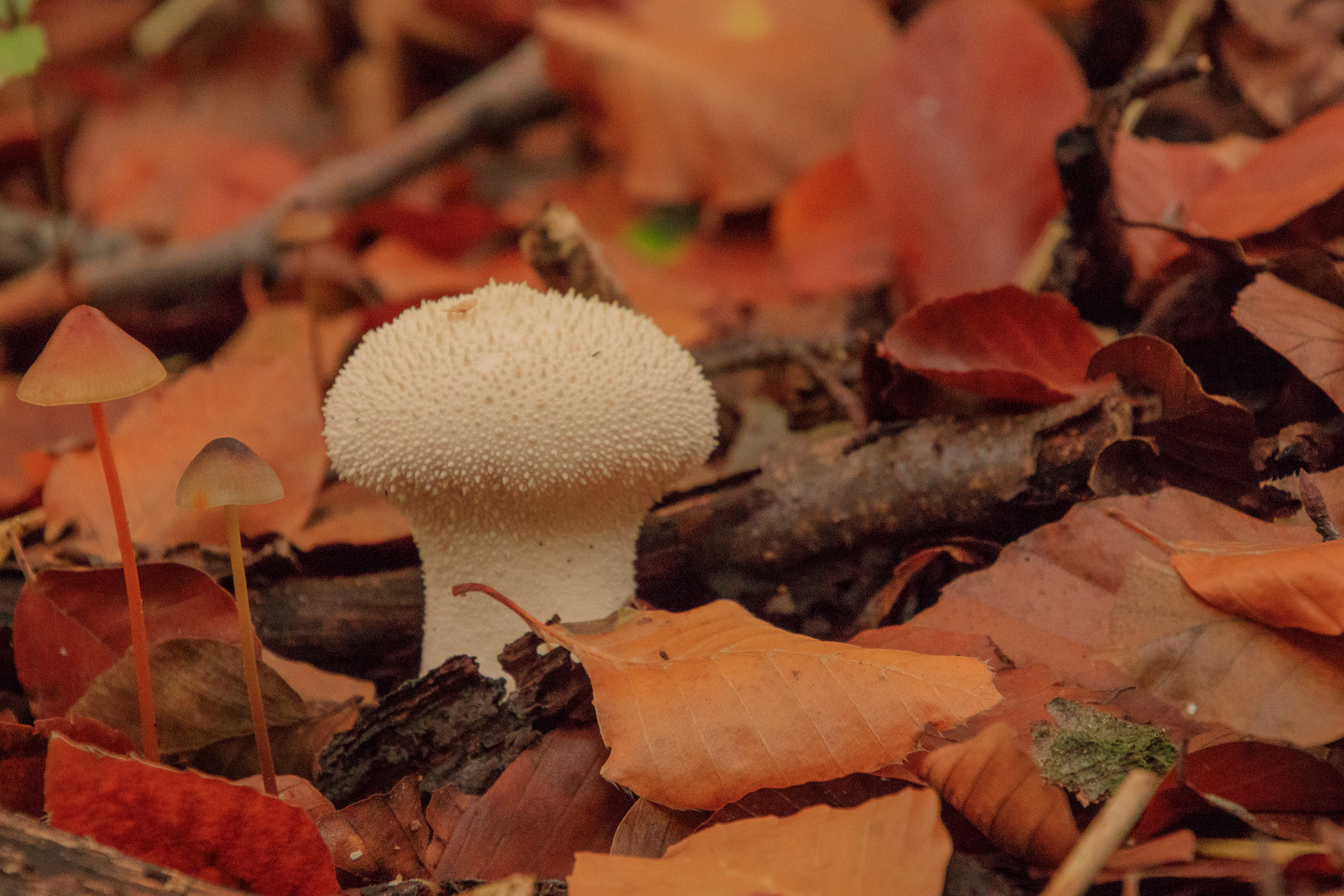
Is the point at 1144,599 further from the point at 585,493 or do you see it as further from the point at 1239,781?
the point at 585,493

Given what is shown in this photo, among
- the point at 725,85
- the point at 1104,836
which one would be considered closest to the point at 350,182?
the point at 725,85

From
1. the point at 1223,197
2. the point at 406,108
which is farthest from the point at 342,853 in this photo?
the point at 406,108

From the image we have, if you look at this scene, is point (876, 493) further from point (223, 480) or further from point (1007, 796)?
point (223, 480)

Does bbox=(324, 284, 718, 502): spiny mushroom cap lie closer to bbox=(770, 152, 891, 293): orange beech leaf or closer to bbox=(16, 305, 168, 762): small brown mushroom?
bbox=(16, 305, 168, 762): small brown mushroom

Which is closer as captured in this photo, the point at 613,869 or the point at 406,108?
the point at 613,869

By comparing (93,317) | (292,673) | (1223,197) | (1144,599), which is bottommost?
(292,673)

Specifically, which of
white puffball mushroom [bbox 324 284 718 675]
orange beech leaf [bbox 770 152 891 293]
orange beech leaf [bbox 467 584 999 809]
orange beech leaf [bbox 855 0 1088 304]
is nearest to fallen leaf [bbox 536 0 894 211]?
orange beech leaf [bbox 770 152 891 293]
